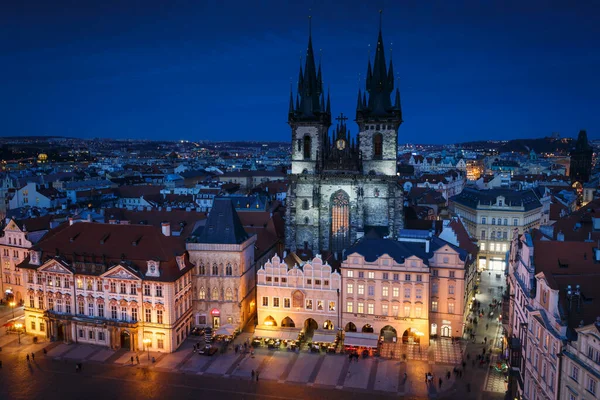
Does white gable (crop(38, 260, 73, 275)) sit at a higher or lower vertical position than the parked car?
higher

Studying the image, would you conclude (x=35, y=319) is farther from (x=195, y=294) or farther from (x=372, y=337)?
(x=372, y=337)

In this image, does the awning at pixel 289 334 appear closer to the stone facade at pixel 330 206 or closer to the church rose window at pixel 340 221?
the stone facade at pixel 330 206

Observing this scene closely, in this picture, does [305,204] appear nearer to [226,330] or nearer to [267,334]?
[267,334]

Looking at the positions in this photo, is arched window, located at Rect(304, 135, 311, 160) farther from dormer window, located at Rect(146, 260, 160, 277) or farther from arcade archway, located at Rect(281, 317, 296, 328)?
dormer window, located at Rect(146, 260, 160, 277)

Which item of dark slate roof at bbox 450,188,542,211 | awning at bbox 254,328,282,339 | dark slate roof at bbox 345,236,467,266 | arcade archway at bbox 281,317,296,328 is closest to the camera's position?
awning at bbox 254,328,282,339

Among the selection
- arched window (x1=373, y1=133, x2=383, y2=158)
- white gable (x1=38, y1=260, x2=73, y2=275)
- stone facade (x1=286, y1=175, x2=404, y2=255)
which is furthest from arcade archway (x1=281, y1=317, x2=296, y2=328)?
arched window (x1=373, y1=133, x2=383, y2=158)

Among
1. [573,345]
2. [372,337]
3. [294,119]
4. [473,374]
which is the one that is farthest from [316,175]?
[573,345]

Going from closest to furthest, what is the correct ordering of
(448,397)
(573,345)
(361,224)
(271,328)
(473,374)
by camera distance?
(573,345), (448,397), (473,374), (271,328), (361,224)
